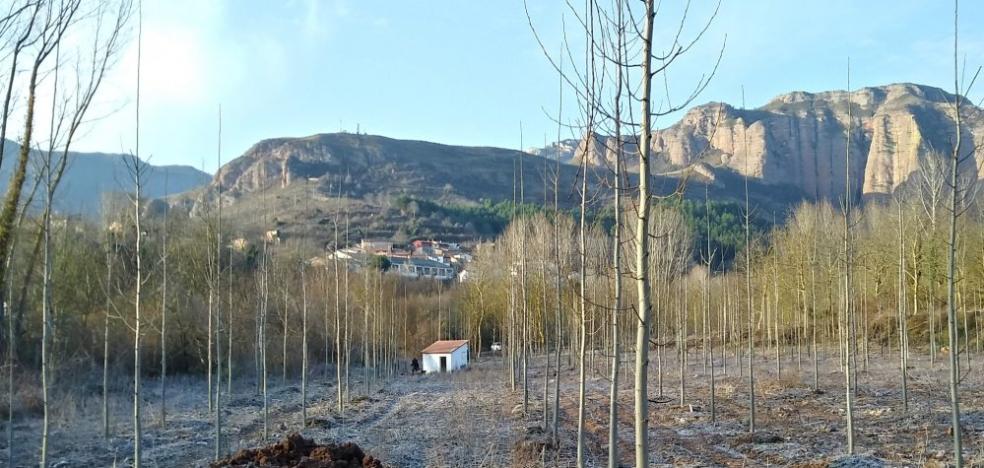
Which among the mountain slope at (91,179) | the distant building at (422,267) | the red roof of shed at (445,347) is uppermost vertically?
the mountain slope at (91,179)

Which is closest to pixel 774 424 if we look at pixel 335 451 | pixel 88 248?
pixel 335 451

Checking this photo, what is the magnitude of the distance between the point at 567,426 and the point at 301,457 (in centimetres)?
847

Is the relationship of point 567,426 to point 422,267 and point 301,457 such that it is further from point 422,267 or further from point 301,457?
point 422,267

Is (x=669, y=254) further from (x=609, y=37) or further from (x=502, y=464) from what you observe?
(x=609, y=37)

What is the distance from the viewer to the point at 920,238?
29344mm

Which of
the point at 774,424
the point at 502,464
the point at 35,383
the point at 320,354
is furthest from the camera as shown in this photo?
the point at 320,354

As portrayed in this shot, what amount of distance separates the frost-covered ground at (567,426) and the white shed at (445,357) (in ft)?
50.2

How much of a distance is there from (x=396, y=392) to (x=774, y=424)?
704 inches

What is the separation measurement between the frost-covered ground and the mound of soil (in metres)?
1.66

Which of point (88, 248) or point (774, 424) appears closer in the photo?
point (774, 424)

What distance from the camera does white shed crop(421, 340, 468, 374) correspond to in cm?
4434

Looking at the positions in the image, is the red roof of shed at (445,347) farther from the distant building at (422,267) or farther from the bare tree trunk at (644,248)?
the bare tree trunk at (644,248)

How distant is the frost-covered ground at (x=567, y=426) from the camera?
12727 mm

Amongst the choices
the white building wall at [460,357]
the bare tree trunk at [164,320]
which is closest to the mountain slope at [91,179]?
the bare tree trunk at [164,320]
